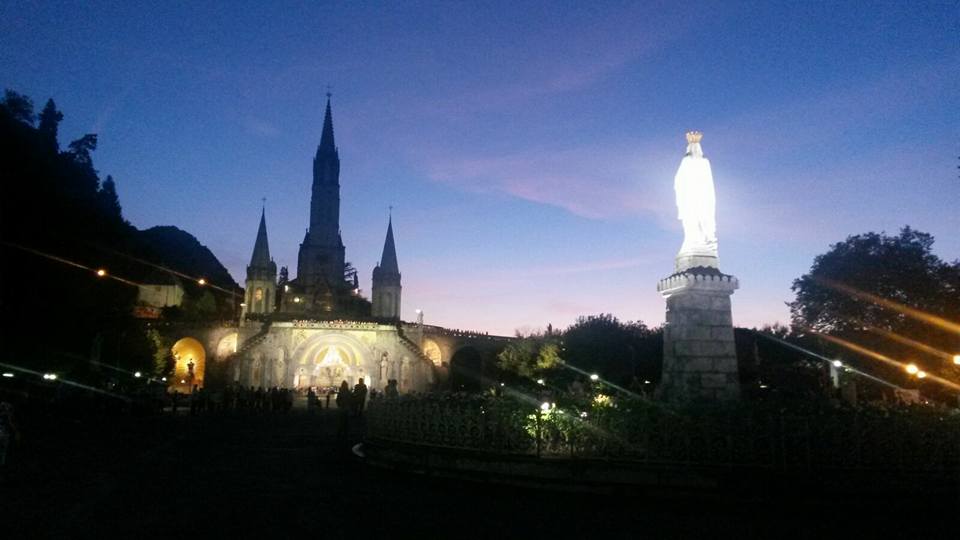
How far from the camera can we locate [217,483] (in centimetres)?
884

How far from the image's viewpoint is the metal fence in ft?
25.4

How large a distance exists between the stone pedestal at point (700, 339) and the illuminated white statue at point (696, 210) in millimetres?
505

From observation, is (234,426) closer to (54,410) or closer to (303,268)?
(54,410)

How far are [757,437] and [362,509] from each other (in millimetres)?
4728

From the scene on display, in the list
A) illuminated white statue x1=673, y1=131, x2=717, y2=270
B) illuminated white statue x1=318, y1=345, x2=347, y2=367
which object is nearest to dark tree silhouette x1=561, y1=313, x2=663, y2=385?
illuminated white statue x1=318, y1=345, x2=347, y2=367

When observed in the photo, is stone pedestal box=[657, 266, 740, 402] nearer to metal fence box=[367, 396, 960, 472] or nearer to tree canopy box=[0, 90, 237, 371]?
metal fence box=[367, 396, 960, 472]

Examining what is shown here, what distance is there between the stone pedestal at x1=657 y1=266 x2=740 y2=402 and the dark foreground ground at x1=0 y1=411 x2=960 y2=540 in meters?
2.68

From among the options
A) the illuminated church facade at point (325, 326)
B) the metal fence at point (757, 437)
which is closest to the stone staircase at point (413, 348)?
the illuminated church facade at point (325, 326)

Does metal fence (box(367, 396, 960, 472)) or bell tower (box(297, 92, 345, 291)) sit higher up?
bell tower (box(297, 92, 345, 291))

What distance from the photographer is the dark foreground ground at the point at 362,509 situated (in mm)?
6121

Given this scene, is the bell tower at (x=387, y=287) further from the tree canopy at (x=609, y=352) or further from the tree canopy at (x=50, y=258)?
the tree canopy at (x=50, y=258)

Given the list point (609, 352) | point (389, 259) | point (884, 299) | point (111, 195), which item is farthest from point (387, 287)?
point (884, 299)

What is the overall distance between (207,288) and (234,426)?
2761 inches

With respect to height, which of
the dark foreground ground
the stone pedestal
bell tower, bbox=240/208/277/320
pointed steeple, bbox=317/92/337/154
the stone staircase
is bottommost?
the dark foreground ground
